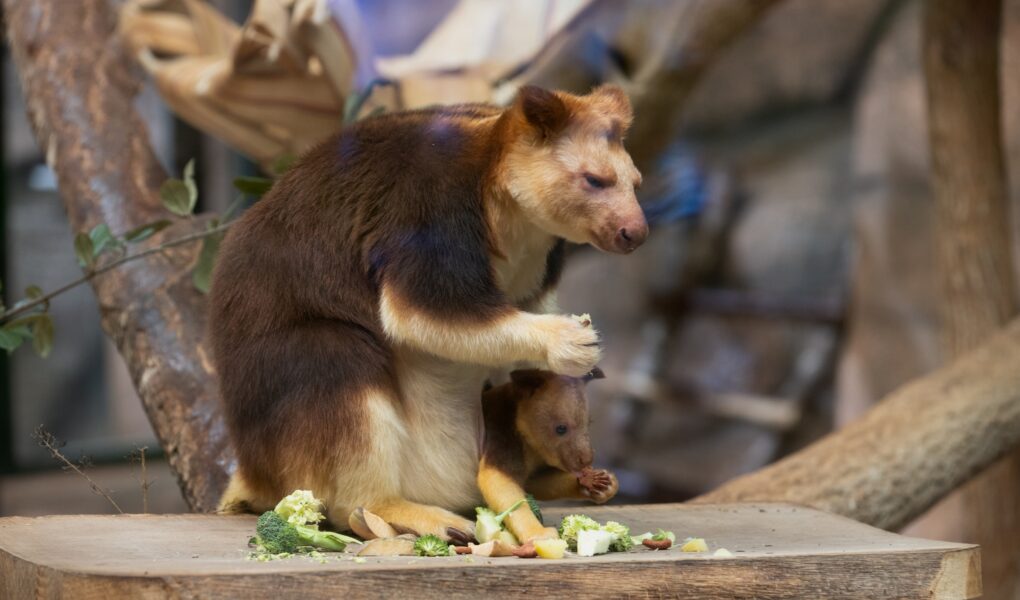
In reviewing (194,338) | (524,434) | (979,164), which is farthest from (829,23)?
(524,434)

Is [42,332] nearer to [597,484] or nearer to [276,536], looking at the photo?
[276,536]

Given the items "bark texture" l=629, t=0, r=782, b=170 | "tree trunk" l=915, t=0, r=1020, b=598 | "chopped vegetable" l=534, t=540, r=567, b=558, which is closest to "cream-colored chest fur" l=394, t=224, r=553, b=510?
"chopped vegetable" l=534, t=540, r=567, b=558

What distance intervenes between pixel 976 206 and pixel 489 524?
335 cm

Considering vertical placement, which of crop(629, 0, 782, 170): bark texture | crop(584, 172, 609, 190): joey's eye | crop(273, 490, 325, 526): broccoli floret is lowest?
crop(273, 490, 325, 526): broccoli floret

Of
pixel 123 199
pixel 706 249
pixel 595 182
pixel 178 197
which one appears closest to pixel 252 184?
pixel 178 197

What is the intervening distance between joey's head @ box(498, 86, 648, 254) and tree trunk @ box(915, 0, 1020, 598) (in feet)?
10.1

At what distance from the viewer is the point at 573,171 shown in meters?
2.13

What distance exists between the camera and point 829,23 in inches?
269

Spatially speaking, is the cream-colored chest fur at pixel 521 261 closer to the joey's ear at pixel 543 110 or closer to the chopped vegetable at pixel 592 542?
the joey's ear at pixel 543 110

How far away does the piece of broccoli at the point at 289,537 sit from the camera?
210 cm

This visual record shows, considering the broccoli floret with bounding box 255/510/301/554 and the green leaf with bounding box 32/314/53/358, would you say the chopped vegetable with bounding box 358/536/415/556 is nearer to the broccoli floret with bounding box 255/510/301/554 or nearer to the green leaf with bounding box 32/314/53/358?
the broccoli floret with bounding box 255/510/301/554

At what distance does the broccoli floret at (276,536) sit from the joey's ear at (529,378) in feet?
1.75

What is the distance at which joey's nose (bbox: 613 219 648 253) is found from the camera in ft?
6.79

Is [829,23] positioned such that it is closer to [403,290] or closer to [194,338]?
[194,338]
